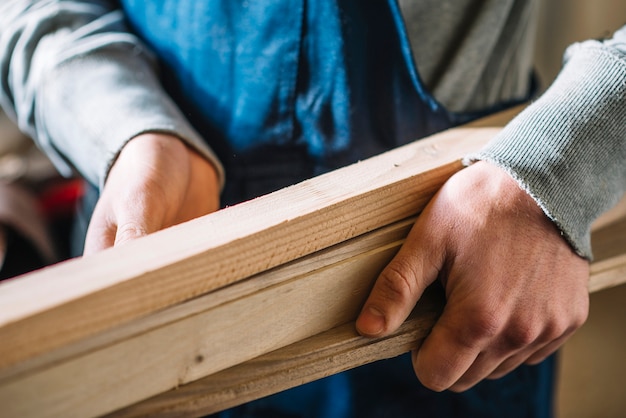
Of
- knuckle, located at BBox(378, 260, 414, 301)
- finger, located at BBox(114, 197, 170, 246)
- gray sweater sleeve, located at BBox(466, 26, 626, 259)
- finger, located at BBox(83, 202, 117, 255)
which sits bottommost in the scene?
finger, located at BBox(83, 202, 117, 255)

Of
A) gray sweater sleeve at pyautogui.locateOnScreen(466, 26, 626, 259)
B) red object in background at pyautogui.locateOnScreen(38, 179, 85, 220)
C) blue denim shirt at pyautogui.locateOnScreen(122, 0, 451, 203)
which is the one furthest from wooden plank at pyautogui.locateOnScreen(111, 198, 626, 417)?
red object in background at pyautogui.locateOnScreen(38, 179, 85, 220)

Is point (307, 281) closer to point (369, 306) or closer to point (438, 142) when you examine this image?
point (369, 306)

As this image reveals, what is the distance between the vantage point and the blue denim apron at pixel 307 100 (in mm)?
560

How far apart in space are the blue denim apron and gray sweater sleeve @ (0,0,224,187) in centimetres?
5

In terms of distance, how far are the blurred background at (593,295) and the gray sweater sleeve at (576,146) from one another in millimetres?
376

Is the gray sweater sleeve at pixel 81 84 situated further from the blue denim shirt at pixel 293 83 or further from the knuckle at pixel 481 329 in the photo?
the knuckle at pixel 481 329

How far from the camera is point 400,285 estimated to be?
1.32 feet

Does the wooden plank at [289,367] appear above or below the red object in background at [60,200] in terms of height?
above

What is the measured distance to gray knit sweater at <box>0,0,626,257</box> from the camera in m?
0.42

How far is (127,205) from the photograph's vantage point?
17.8 inches

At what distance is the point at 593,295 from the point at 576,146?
44 cm

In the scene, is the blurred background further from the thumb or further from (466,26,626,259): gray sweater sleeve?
the thumb

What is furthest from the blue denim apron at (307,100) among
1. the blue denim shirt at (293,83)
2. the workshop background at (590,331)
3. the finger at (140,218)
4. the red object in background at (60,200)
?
the red object in background at (60,200)

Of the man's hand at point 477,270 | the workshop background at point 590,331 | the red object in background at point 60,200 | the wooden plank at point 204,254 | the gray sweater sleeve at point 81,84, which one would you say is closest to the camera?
the wooden plank at point 204,254
